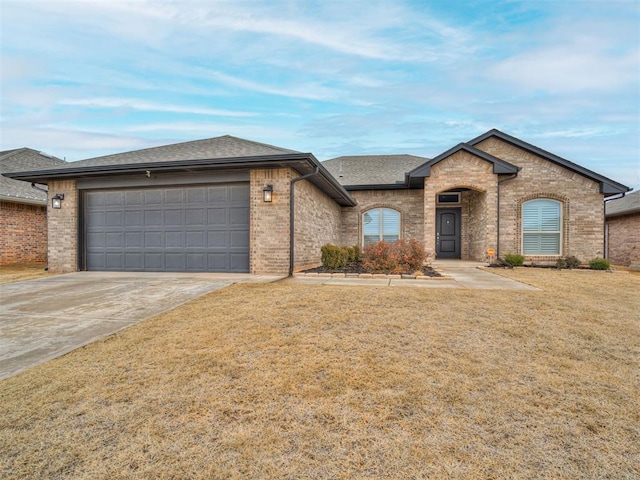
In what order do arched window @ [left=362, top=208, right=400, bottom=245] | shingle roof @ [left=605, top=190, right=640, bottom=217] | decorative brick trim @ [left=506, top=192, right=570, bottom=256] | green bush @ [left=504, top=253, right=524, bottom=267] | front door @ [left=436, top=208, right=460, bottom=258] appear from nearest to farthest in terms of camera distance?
green bush @ [left=504, top=253, right=524, bottom=267] → decorative brick trim @ [left=506, top=192, right=570, bottom=256] → shingle roof @ [left=605, top=190, right=640, bottom=217] → front door @ [left=436, top=208, right=460, bottom=258] → arched window @ [left=362, top=208, right=400, bottom=245]

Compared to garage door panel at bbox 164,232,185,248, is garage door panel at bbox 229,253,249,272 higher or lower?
lower

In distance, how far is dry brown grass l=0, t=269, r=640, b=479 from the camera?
1563 millimetres

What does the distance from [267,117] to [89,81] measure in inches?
309

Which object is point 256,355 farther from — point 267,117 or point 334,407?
point 267,117

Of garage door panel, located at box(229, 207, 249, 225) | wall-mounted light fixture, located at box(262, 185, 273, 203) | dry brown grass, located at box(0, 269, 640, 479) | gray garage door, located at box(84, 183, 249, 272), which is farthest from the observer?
Answer: gray garage door, located at box(84, 183, 249, 272)

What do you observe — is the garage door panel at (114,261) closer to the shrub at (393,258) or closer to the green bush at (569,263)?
the shrub at (393,258)

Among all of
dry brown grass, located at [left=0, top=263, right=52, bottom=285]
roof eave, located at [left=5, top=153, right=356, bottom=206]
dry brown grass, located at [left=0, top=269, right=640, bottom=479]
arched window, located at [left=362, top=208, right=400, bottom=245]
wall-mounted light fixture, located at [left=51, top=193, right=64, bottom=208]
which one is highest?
roof eave, located at [left=5, top=153, right=356, bottom=206]

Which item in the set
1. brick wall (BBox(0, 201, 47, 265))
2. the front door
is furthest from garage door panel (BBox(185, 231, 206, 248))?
the front door

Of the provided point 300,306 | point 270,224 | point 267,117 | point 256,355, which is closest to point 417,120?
point 267,117

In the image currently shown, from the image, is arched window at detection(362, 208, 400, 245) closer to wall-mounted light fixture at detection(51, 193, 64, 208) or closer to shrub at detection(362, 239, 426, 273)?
shrub at detection(362, 239, 426, 273)

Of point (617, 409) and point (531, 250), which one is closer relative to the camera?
point (617, 409)

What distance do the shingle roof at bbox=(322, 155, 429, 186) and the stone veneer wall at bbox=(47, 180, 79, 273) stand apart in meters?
10.1

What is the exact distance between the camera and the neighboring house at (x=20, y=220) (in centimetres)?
1116

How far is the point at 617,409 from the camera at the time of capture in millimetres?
2041
